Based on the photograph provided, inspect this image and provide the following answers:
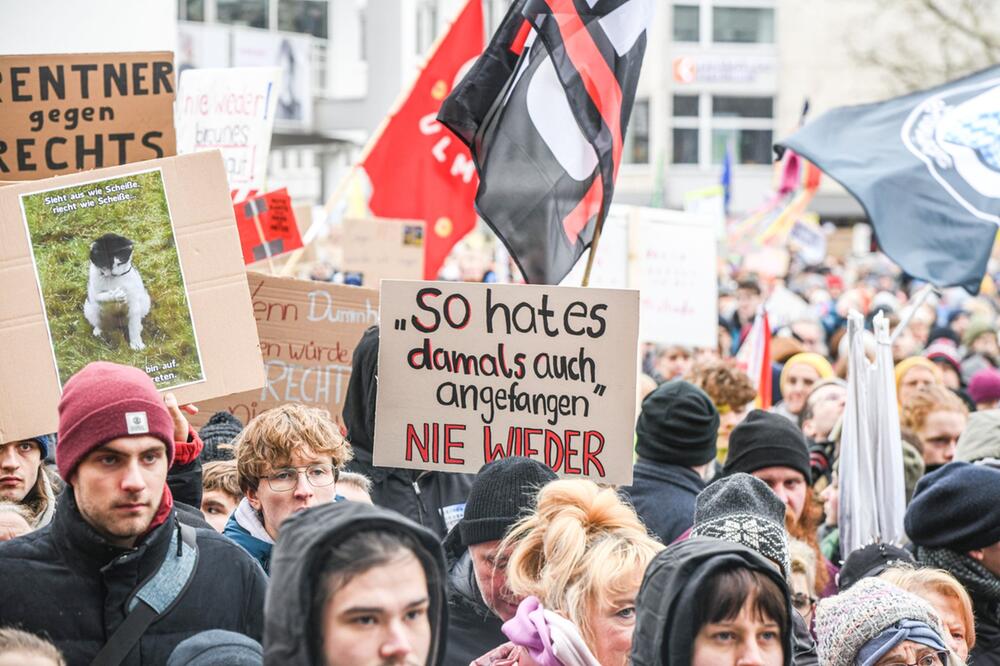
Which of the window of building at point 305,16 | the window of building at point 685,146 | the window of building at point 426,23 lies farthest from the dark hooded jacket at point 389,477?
the window of building at point 685,146

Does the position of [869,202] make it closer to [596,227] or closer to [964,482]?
[596,227]

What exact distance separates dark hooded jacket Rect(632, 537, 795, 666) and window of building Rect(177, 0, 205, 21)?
3264cm

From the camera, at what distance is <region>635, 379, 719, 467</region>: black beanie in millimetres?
5555

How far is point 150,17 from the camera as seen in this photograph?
7402mm

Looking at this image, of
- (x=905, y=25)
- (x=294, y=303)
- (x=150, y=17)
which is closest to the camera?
(x=294, y=303)

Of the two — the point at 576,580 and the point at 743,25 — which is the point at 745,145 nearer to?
the point at 743,25

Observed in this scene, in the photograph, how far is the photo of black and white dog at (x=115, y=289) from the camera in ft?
14.0

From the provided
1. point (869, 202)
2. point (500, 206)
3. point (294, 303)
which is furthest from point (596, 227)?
point (869, 202)

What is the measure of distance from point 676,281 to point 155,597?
22.9 ft

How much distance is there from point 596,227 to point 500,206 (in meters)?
0.38

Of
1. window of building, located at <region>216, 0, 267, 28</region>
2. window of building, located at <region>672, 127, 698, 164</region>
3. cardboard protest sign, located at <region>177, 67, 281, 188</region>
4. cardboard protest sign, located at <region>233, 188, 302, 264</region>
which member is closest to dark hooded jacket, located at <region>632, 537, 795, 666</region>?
cardboard protest sign, located at <region>233, 188, 302, 264</region>

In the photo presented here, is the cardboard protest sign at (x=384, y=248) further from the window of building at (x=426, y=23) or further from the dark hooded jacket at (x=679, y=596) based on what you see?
the window of building at (x=426, y=23)

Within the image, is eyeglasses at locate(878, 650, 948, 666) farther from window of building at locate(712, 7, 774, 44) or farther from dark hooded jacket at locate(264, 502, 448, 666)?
window of building at locate(712, 7, 774, 44)

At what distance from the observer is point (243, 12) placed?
117ft
